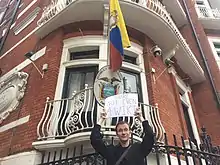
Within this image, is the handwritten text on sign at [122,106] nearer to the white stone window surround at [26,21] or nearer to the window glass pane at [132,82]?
the window glass pane at [132,82]

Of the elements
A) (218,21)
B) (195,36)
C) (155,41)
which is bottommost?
(155,41)

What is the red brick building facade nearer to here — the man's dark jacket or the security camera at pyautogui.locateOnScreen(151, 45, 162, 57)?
the security camera at pyautogui.locateOnScreen(151, 45, 162, 57)

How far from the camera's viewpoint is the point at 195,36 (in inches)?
469

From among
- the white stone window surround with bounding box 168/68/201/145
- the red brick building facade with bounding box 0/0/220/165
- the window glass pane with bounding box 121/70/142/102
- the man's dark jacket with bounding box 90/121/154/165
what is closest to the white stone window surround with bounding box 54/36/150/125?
the red brick building facade with bounding box 0/0/220/165

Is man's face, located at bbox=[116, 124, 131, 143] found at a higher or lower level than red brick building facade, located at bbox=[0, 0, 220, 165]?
lower

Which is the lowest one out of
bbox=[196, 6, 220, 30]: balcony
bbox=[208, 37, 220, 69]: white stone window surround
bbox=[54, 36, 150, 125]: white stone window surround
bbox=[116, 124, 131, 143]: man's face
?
bbox=[116, 124, 131, 143]: man's face

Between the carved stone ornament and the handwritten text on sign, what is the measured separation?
416 centimetres

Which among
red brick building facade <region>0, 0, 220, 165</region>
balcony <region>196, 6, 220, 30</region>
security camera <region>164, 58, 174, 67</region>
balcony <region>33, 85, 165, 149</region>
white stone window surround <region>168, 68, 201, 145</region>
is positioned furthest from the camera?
balcony <region>196, 6, 220, 30</region>

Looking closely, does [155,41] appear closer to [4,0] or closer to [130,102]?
[130,102]

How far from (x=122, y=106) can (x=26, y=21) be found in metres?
8.82

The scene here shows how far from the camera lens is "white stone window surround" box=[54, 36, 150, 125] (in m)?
6.66

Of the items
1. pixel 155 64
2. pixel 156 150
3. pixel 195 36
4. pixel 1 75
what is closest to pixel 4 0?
pixel 1 75

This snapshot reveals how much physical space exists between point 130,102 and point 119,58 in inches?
64.7

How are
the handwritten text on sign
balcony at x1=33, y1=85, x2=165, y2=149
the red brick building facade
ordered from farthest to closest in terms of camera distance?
the red brick building facade → balcony at x1=33, y1=85, x2=165, y2=149 → the handwritten text on sign
